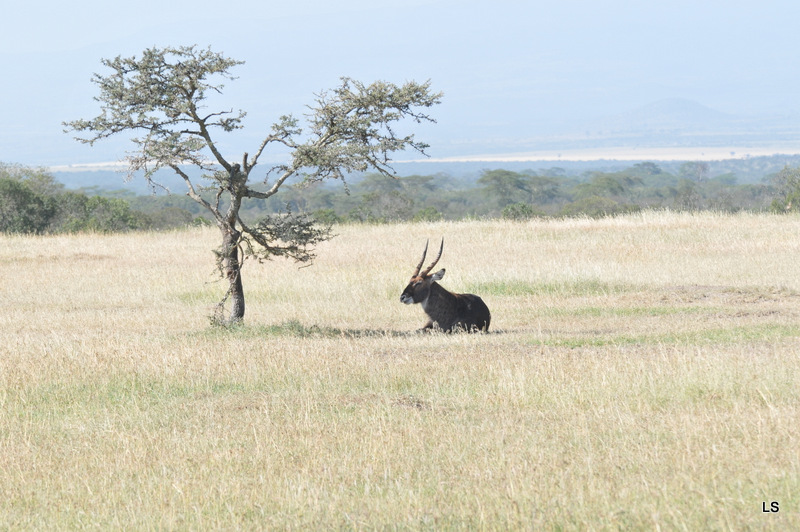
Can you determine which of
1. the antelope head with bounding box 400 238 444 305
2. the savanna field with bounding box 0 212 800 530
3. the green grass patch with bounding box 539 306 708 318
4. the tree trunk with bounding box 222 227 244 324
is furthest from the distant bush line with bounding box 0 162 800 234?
the green grass patch with bounding box 539 306 708 318

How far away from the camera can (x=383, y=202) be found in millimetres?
69750

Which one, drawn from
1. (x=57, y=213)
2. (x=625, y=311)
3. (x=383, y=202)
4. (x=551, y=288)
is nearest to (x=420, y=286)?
(x=625, y=311)

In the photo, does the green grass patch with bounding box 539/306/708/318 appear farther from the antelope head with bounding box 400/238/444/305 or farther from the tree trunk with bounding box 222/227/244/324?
the tree trunk with bounding box 222/227/244/324

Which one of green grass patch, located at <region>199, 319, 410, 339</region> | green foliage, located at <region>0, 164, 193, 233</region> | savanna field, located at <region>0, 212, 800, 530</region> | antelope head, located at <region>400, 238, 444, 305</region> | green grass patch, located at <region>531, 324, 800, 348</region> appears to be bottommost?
green grass patch, located at <region>531, 324, 800, 348</region>

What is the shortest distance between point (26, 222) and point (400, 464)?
41.1 meters

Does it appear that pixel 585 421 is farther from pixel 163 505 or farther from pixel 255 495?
pixel 163 505

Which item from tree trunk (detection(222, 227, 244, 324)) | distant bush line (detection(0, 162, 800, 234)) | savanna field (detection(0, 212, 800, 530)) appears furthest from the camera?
distant bush line (detection(0, 162, 800, 234))

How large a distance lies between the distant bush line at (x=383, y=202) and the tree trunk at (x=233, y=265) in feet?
3.29

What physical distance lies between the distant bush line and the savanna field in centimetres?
328

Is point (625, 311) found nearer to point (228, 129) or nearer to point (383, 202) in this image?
point (228, 129)

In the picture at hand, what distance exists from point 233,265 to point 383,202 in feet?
181

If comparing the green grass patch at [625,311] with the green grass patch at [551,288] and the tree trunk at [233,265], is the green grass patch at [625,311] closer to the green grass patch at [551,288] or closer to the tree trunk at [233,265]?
the green grass patch at [551,288]

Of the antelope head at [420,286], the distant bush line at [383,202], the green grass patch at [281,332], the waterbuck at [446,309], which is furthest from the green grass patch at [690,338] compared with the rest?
the distant bush line at [383,202]

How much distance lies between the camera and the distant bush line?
44.0 m
